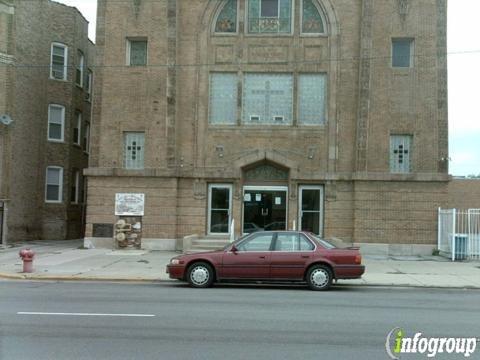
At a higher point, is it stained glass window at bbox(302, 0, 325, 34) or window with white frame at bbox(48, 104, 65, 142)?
stained glass window at bbox(302, 0, 325, 34)

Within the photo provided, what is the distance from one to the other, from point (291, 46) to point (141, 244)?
411 inches

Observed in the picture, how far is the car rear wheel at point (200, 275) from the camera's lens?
13898 mm

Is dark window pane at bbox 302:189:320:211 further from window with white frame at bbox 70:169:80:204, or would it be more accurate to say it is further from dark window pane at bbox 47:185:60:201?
window with white frame at bbox 70:169:80:204

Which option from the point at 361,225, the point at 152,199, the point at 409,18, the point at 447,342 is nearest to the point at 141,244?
the point at 152,199

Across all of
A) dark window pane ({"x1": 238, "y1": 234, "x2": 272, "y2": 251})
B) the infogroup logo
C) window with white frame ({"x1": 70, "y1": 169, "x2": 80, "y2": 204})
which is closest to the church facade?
window with white frame ({"x1": 70, "y1": 169, "x2": 80, "y2": 204})

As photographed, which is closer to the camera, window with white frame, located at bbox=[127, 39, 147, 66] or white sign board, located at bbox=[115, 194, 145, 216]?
white sign board, located at bbox=[115, 194, 145, 216]

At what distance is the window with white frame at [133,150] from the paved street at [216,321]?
427 inches

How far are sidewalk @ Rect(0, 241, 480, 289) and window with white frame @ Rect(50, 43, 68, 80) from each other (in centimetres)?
1146

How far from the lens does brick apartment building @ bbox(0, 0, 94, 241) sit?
83.3 feet

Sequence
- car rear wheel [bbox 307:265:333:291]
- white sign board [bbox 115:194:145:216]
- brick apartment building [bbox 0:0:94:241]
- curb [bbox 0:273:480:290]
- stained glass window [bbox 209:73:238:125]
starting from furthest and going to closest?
brick apartment building [bbox 0:0:94:241]
stained glass window [bbox 209:73:238:125]
white sign board [bbox 115:194:145:216]
curb [bbox 0:273:480:290]
car rear wheel [bbox 307:265:333:291]

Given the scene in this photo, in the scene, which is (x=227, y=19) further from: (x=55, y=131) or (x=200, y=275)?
(x=200, y=275)

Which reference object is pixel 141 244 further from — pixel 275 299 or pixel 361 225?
pixel 275 299

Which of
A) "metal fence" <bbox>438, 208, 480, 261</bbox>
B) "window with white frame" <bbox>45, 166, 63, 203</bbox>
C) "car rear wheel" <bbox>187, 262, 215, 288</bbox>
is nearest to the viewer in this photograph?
"car rear wheel" <bbox>187, 262, 215, 288</bbox>

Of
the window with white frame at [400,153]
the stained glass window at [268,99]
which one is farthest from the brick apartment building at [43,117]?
the window with white frame at [400,153]
